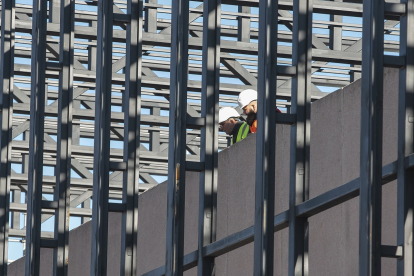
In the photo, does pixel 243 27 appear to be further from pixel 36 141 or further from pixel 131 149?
pixel 131 149

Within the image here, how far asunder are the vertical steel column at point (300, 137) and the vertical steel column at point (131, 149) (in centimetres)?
281

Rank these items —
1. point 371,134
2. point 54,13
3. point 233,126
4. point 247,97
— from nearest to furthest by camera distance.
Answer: point 371,134
point 247,97
point 233,126
point 54,13

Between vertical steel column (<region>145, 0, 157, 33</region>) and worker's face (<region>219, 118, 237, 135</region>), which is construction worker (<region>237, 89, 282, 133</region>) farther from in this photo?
vertical steel column (<region>145, 0, 157, 33</region>)

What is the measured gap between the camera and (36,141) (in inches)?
466

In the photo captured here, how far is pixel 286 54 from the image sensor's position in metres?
16.9

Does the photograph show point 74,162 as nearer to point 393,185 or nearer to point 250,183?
point 250,183

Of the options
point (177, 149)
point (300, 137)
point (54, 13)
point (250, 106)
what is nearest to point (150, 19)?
point (54, 13)

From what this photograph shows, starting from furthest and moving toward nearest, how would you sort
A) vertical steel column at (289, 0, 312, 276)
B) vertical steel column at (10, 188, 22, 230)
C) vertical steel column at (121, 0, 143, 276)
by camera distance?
vertical steel column at (10, 188, 22, 230) → vertical steel column at (121, 0, 143, 276) → vertical steel column at (289, 0, 312, 276)

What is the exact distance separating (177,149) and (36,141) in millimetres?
A: 3437

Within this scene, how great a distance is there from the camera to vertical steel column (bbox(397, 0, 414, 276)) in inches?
242

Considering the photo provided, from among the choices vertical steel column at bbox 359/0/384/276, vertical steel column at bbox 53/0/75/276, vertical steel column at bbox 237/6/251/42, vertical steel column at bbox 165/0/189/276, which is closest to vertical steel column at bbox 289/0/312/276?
vertical steel column at bbox 359/0/384/276

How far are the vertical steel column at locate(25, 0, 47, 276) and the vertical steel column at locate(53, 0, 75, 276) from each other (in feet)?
0.74

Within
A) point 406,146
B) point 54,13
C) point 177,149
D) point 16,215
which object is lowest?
point 16,215

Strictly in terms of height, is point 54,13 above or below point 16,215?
above
